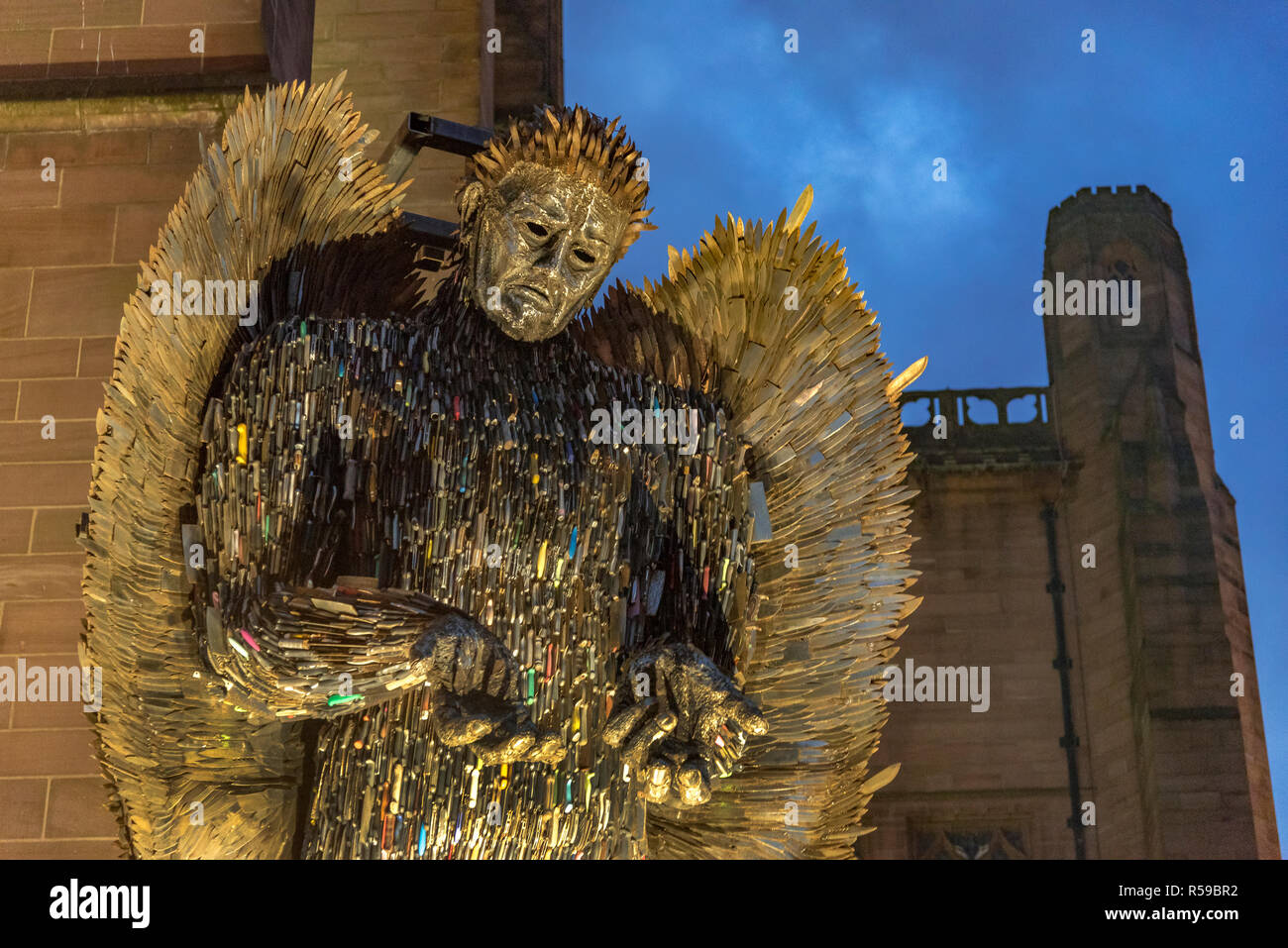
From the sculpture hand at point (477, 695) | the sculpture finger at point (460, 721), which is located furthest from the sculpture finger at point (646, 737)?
the sculpture finger at point (460, 721)

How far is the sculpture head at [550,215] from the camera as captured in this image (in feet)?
10.5

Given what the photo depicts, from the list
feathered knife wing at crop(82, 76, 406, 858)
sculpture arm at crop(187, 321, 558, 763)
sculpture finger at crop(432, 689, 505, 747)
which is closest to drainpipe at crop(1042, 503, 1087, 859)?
feathered knife wing at crop(82, 76, 406, 858)

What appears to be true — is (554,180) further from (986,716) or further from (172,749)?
(986,716)

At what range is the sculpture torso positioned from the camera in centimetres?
293

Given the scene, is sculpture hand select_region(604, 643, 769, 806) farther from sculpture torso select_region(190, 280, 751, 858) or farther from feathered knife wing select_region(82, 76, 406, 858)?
feathered knife wing select_region(82, 76, 406, 858)

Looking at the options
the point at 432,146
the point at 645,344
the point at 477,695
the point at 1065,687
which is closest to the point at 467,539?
the point at 477,695

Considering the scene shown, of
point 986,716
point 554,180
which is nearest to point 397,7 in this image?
point 554,180

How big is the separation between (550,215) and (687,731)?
1.06 meters

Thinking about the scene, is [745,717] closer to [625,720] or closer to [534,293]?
[625,720]

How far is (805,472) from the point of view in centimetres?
355

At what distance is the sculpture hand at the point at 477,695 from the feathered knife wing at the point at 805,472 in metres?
0.85

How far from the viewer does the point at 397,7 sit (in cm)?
683

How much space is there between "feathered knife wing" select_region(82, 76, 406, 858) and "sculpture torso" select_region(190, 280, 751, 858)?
13 centimetres

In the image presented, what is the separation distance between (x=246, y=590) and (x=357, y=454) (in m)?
0.33
